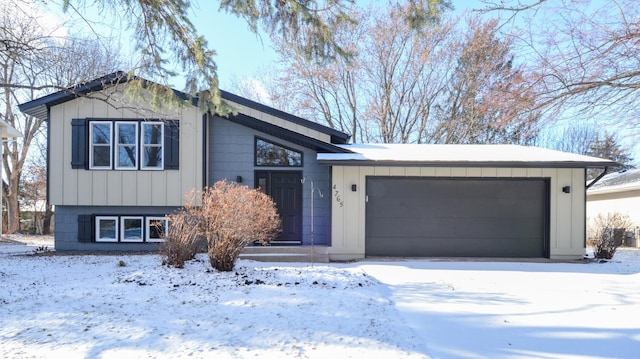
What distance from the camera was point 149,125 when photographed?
9109mm

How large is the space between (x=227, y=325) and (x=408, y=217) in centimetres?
606

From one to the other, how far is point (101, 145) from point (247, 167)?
3467mm

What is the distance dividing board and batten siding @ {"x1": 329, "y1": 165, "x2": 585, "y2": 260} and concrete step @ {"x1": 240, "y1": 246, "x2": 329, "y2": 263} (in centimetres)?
33

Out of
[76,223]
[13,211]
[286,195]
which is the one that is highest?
[286,195]

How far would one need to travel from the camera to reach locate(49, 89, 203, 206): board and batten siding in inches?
354

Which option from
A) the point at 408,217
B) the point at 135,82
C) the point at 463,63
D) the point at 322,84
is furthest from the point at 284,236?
the point at 463,63

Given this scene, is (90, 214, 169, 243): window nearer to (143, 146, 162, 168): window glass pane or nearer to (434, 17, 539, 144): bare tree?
(143, 146, 162, 168): window glass pane

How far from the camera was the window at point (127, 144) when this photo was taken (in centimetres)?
909

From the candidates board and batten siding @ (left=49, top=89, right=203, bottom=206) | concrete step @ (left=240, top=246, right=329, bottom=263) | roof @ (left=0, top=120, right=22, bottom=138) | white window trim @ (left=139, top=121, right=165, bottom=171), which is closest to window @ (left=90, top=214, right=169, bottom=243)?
board and batten siding @ (left=49, top=89, right=203, bottom=206)

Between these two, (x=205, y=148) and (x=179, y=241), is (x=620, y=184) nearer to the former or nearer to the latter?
(x=205, y=148)

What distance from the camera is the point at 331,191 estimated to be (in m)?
8.73

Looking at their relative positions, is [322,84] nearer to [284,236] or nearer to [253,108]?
[253,108]

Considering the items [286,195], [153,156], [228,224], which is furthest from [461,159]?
[153,156]

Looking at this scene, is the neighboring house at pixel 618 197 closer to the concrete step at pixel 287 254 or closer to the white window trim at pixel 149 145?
the concrete step at pixel 287 254
